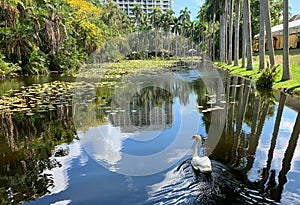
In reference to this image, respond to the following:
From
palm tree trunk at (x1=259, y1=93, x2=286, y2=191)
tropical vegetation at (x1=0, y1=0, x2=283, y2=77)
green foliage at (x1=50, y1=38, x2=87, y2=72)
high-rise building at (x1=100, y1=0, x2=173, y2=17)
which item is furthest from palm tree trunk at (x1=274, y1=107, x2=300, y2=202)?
high-rise building at (x1=100, y1=0, x2=173, y2=17)

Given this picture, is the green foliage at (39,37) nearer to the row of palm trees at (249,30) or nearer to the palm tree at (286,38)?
the row of palm trees at (249,30)

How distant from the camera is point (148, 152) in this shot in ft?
22.7

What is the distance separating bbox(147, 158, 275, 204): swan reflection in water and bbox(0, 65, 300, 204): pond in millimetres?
16

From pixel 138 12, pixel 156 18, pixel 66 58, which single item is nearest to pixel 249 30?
pixel 66 58

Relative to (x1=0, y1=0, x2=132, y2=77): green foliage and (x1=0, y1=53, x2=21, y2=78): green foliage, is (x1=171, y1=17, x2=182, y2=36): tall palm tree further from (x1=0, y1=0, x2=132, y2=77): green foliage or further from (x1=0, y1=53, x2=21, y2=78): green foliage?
(x1=0, y1=53, x2=21, y2=78): green foliage

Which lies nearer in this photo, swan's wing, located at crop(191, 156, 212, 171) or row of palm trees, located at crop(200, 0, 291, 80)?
swan's wing, located at crop(191, 156, 212, 171)

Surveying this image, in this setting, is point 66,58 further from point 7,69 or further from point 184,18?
point 184,18

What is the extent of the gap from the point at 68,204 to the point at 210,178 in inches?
93.4

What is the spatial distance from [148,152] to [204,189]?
2.40m

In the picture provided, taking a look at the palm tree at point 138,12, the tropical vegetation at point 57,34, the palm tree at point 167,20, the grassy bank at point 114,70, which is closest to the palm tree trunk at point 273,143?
the tropical vegetation at point 57,34

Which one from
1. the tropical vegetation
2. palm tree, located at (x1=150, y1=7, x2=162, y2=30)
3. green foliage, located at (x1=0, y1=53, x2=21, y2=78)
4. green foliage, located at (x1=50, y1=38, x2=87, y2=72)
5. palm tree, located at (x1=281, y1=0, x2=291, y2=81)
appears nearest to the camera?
palm tree, located at (x1=281, y1=0, x2=291, y2=81)

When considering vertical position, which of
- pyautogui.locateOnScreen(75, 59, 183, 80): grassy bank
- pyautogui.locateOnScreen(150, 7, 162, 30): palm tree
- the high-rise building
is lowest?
pyautogui.locateOnScreen(75, 59, 183, 80): grassy bank

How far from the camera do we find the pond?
4789 millimetres

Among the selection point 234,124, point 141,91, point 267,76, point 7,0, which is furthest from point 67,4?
point 234,124
